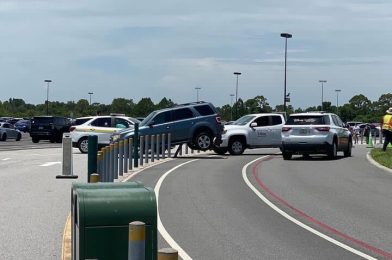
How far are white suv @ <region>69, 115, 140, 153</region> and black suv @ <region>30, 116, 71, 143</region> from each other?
13229 mm

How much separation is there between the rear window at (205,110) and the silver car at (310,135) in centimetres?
389

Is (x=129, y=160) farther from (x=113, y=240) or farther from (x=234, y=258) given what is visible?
(x=113, y=240)

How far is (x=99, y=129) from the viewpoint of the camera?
3012 cm

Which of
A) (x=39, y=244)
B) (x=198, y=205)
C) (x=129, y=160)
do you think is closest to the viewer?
(x=39, y=244)

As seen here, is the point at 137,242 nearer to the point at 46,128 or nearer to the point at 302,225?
the point at 302,225

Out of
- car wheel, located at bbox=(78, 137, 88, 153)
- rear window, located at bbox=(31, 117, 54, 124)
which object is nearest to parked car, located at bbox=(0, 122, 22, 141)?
rear window, located at bbox=(31, 117, 54, 124)

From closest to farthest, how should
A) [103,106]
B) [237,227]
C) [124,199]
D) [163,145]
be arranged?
[124,199], [237,227], [163,145], [103,106]

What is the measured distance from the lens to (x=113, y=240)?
518 cm

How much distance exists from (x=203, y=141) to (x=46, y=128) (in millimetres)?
18919

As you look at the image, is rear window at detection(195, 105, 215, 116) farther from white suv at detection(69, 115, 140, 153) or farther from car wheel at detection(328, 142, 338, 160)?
car wheel at detection(328, 142, 338, 160)

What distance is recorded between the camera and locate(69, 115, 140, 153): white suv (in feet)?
98.0

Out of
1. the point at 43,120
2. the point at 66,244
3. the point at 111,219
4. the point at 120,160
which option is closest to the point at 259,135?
the point at 120,160

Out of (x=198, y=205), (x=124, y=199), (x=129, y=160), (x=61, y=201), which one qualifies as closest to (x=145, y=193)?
(x=124, y=199)

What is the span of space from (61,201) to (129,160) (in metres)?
7.83
